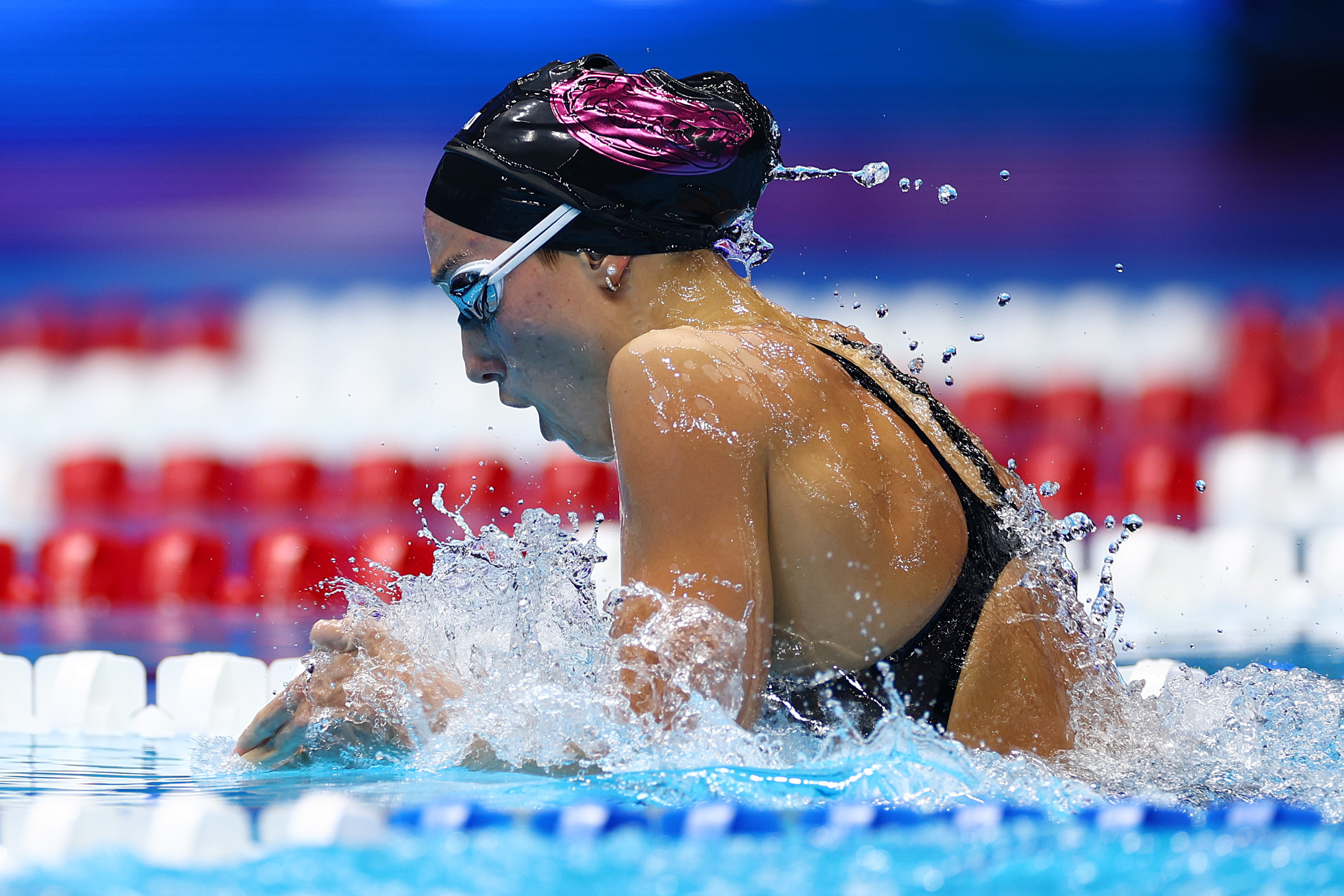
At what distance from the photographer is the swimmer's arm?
3.93ft

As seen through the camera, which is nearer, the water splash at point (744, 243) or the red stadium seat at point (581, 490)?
the water splash at point (744, 243)

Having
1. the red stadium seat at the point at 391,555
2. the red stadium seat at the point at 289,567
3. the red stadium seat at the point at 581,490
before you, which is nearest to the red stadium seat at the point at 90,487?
the red stadium seat at the point at 289,567

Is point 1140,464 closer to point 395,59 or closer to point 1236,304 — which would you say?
point 1236,304

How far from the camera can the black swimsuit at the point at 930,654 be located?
1.32m

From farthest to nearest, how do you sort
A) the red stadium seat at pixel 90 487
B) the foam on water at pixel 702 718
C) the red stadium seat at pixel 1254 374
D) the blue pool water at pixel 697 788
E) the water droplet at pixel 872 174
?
the red stadium seat at pixel 90 487 → the red stadium seat at pixel 1254 374 → the water droplet at pixel 872 174 → the foam on water at pixel 702 718 → the blue pool water at pixel 697 788

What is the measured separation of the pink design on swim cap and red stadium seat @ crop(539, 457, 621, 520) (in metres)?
3.88

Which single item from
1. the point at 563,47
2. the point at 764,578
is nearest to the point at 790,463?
the point at 764,578

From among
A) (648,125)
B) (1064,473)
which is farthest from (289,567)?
(648,125)

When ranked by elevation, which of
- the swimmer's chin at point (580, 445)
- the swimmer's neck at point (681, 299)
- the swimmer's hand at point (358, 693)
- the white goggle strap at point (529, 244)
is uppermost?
the white goggle strap at point (529, 244)

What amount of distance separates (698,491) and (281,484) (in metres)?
4.73

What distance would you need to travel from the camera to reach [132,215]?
6324 millimetres

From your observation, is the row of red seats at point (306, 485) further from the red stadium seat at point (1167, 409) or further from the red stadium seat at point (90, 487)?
the red stadium seat at point (1167, 409)

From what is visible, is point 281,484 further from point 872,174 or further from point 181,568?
point 872,174

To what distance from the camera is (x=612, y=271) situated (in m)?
1.39
